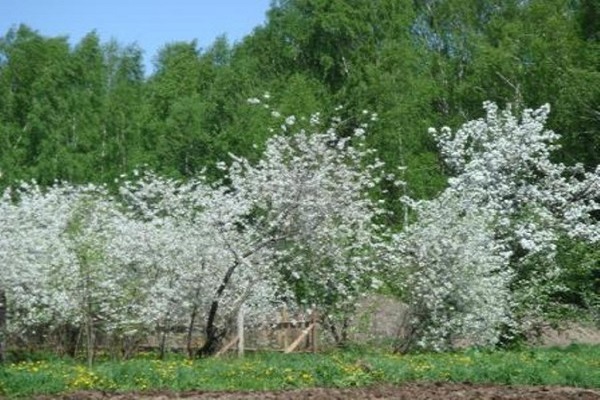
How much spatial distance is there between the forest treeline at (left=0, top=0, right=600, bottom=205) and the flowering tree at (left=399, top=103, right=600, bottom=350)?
790cm

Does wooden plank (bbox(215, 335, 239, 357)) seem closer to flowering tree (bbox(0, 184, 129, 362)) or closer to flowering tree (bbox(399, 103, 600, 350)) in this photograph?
→ flowering tree (bbox(0, 184, 129, 362))

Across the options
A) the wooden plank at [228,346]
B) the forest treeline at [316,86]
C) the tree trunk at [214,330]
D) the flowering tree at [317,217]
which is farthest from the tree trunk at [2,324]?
the forest treeline at [316,86]

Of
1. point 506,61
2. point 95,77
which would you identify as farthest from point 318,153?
point 95,77

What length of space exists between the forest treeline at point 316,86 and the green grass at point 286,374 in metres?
19.8

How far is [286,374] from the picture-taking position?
14461mm

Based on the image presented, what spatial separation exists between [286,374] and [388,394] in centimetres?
222

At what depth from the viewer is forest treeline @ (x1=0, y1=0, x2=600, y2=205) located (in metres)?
36.2

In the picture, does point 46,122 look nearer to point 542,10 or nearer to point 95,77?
point 95,77

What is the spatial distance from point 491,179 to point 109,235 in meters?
10.4

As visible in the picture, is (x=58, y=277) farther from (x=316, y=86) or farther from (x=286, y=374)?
(x=316, y=86)

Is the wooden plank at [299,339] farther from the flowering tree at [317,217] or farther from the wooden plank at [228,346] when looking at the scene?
the wooden plank at [228,346]

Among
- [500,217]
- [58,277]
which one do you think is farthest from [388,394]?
[500,217]

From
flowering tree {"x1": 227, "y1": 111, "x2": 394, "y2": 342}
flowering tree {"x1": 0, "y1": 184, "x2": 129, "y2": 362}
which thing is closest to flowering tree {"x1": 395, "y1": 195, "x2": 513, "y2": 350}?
flowering tree {"x1": 227, "y1": 111, "x2": 394, "y2": 342}

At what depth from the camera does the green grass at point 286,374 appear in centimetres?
1339
